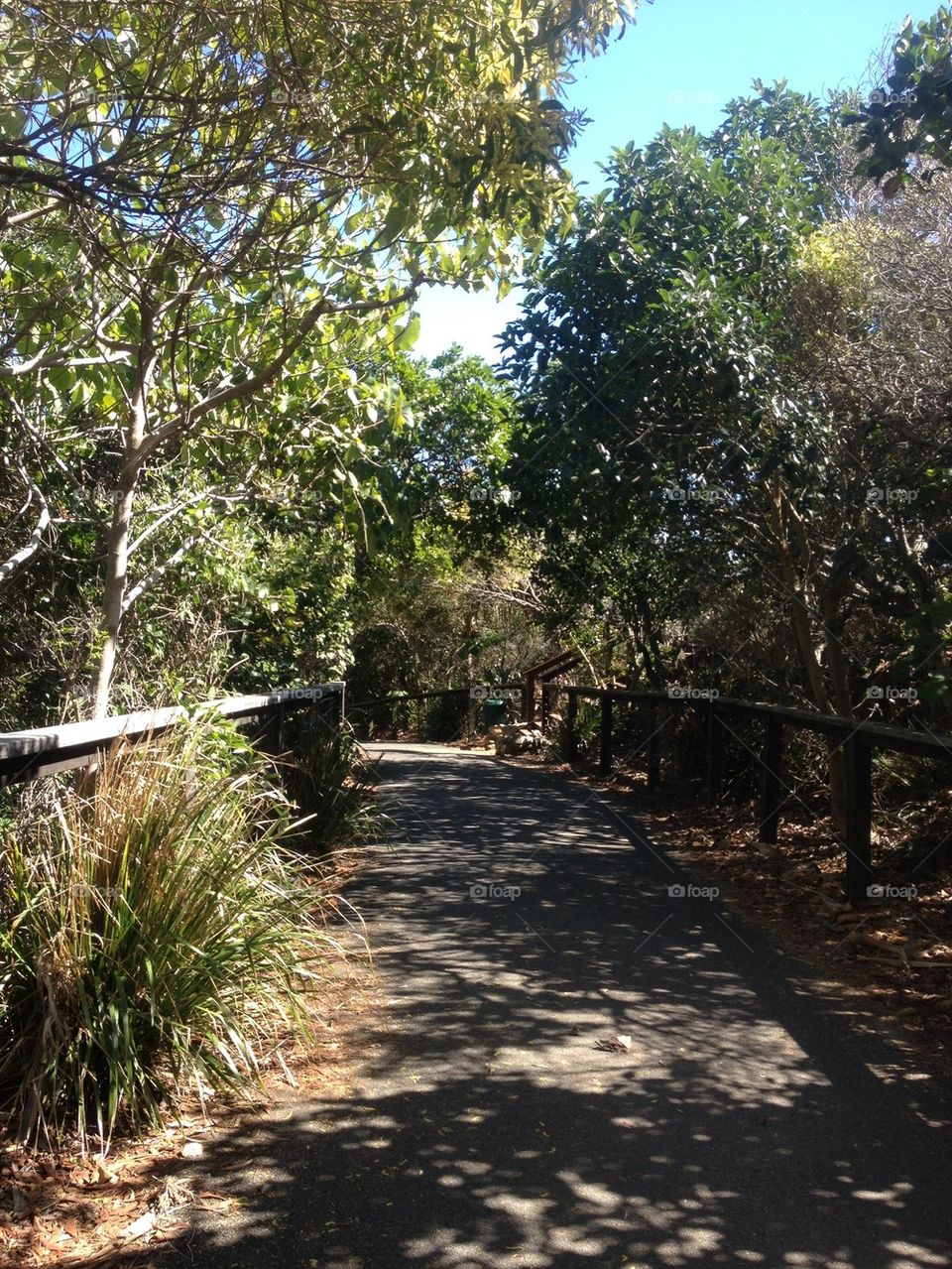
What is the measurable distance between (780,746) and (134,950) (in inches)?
249

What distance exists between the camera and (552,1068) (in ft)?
15.3

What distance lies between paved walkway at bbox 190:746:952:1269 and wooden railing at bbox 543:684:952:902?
942 mm

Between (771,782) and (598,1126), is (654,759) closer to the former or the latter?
(771,782)

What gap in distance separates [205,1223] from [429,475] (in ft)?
58.6

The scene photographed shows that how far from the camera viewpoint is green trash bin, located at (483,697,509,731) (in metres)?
25.0

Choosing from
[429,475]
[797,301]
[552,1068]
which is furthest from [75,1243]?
[429,475]

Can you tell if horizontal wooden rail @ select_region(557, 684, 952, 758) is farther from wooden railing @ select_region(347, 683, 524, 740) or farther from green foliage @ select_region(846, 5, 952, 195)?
wooden railing @ select_region(347, 683, 524, 740)

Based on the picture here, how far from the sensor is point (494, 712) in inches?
990

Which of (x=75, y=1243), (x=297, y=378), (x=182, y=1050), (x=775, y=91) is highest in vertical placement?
(x=775, y=91)

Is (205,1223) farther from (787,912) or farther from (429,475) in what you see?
(429,475)

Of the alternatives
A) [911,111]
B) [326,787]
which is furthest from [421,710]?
[911,111]

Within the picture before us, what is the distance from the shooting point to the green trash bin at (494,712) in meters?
25.0

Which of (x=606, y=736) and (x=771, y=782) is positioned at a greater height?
(x=606, y=736)

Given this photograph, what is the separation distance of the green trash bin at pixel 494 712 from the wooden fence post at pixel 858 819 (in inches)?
704
